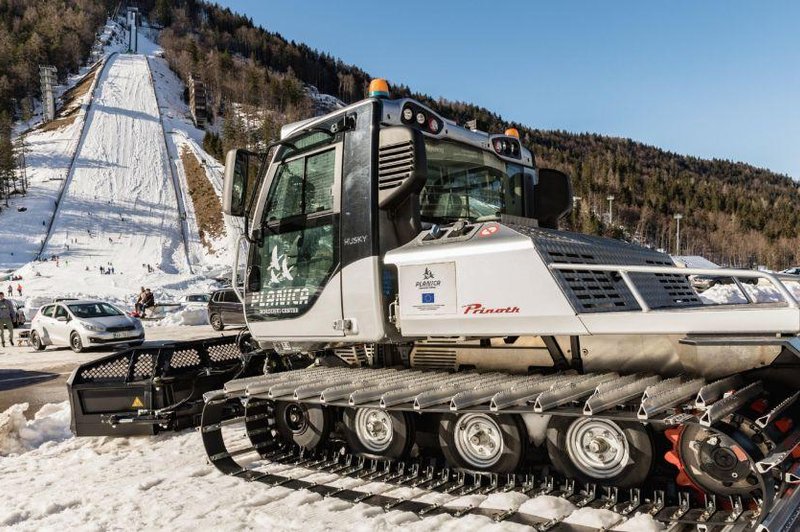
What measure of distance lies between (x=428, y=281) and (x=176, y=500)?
2.43 meters

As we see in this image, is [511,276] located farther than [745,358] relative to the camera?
Yes

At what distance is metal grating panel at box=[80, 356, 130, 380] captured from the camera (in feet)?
19.5

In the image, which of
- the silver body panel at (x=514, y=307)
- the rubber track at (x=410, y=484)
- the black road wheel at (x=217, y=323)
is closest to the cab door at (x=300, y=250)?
the silver body panel at (x=514, y=307)

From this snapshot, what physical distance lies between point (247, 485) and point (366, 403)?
1227mm

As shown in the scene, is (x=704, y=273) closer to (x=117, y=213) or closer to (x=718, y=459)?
(x=718, y=459)

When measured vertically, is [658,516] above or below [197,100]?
below

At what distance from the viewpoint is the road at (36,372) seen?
9.88m

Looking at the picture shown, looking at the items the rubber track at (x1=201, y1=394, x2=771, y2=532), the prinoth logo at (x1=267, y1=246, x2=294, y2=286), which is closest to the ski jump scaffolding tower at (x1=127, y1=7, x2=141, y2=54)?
the prinoth logo at (x1=267, y1=246, x2=294, y2=286)

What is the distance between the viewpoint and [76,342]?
1728 cm

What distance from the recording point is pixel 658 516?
3.38 meters

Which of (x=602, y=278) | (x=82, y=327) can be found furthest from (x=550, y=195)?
(x=82, y=327)

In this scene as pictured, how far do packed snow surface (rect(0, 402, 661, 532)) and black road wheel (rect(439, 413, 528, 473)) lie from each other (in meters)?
0.26

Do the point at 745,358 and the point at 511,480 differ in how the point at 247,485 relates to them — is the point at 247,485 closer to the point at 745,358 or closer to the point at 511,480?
the point at 511,480

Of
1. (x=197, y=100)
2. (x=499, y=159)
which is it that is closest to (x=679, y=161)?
(x=197, y=100)
